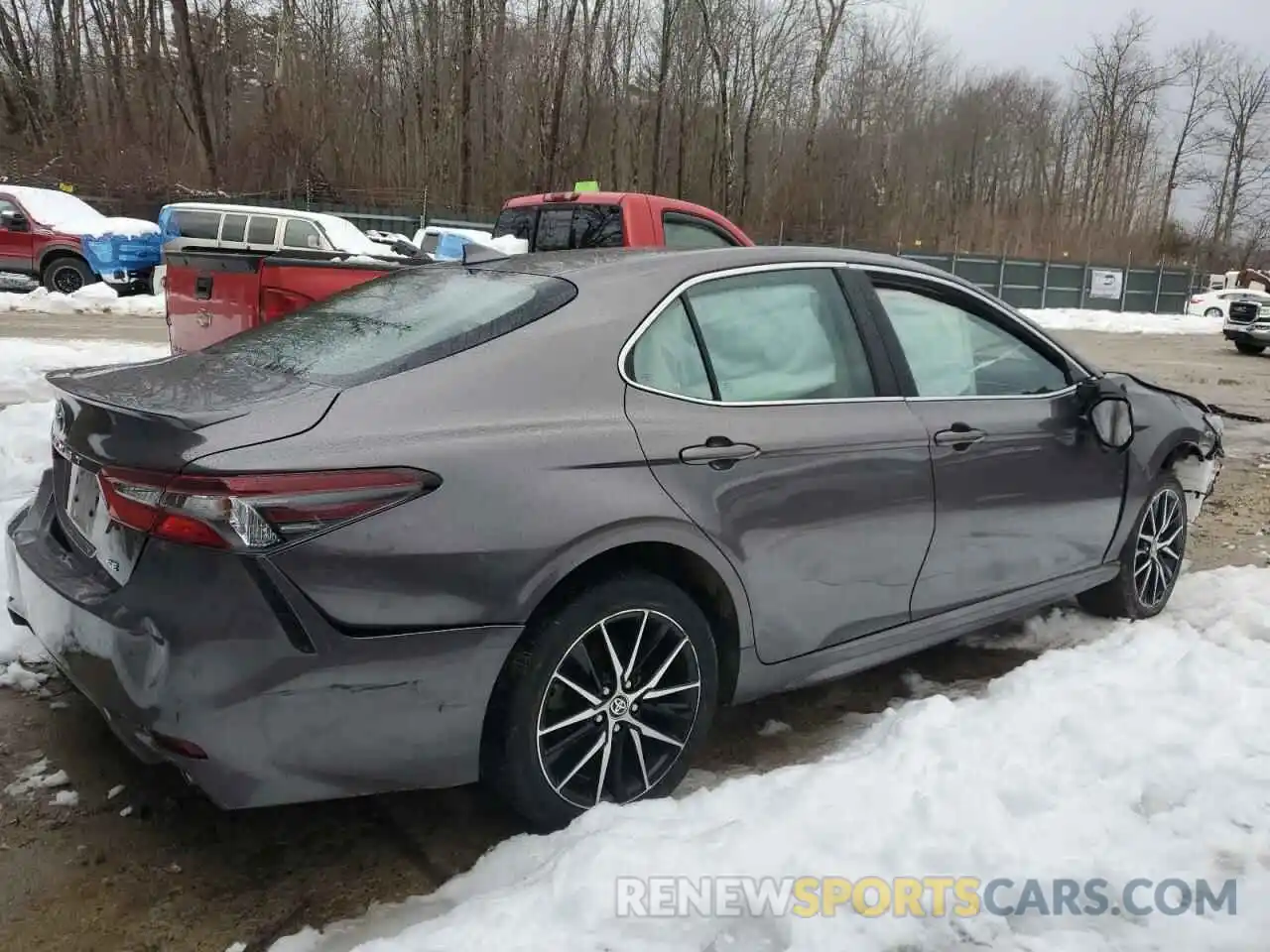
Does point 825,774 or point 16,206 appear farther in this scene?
point 16,206

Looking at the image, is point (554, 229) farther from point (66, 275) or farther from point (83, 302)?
point (66, 275)

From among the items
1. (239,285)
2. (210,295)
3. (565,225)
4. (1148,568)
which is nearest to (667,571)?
(1148,568)

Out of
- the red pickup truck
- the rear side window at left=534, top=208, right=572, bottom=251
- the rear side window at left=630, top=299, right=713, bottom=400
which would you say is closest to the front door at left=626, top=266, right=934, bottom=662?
the rear side window at left=630, top=299, right=713, bottom=400

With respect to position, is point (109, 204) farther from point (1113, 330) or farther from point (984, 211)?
point (984, 211)

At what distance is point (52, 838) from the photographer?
2693 millimetres

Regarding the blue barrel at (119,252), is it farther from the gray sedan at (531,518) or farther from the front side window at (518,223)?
the gray sedan at (531,518)

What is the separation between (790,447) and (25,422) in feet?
17.4

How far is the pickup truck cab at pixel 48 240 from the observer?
17453 mm

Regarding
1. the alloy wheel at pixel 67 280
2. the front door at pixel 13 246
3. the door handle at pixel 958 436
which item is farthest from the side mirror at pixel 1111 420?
the front door at pixel 13 246

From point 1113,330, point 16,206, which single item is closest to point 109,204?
point 16,206

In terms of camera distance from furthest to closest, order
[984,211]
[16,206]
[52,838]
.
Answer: [984,211], [16,206], [52,838]

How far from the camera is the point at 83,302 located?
16.7 meters

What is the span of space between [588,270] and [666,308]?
0.28 metres

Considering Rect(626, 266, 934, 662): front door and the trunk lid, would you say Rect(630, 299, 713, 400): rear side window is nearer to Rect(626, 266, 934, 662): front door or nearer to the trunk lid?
Rect(626, 266, 934, 662): front door
